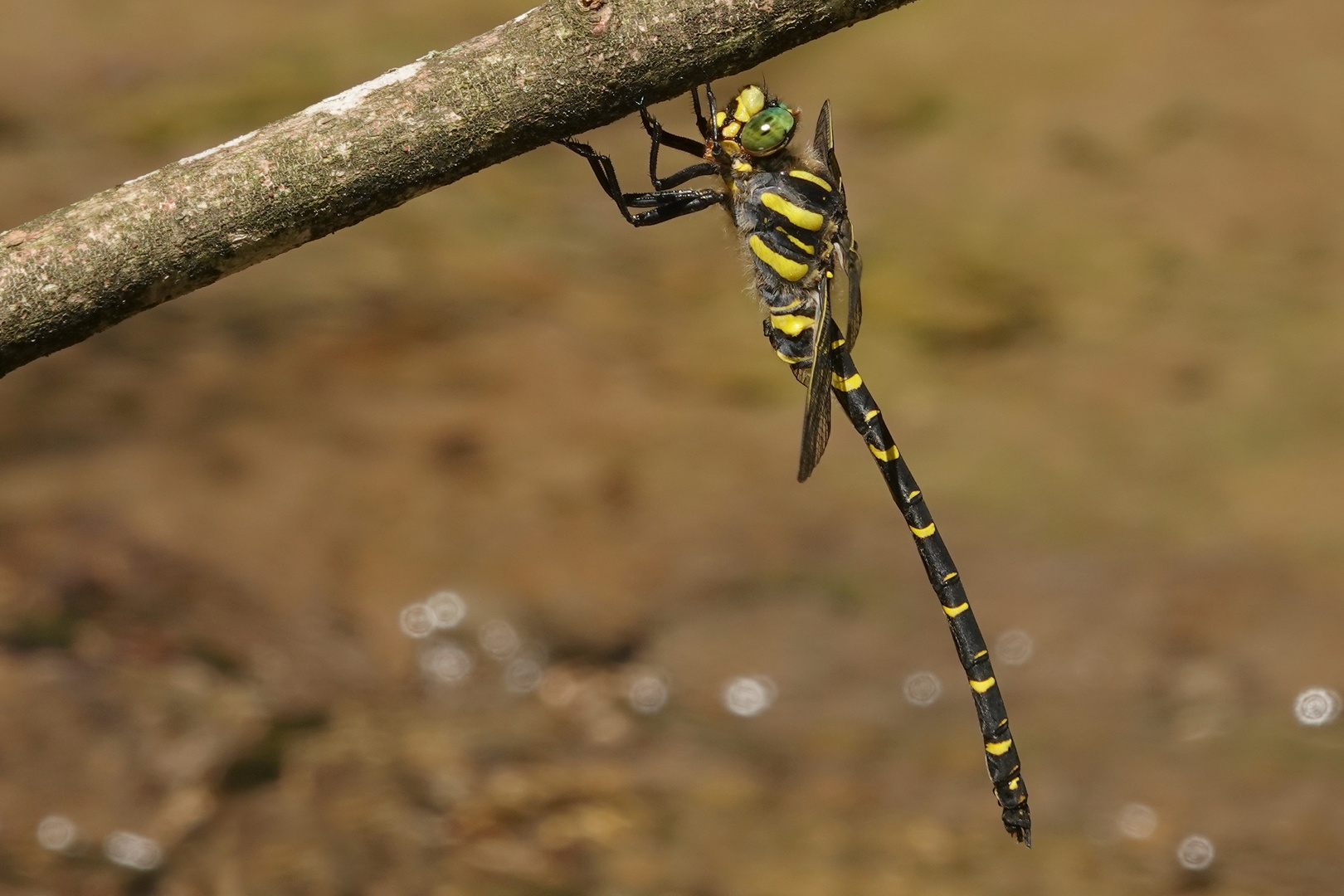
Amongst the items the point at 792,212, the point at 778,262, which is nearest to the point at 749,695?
the point at 778,262

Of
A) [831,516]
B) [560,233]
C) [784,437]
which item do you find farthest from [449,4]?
[831,516]

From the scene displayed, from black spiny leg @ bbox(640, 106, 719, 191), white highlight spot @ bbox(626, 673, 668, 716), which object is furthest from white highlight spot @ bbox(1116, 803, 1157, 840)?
black spiny leg @ bbox(640, 106, 719, 191)

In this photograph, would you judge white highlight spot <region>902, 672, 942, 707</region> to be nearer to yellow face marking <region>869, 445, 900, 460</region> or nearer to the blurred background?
the blurred background

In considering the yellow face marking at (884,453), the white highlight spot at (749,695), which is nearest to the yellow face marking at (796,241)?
the yellow face marking at (884,453)

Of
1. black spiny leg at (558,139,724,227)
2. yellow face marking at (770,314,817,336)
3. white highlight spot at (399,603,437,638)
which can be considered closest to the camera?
black spiny leg at (558,139,724,227)

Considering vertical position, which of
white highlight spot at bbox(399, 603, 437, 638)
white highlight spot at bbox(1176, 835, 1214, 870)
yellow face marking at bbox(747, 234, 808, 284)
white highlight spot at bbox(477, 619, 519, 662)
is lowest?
white highlight spot at bbox(1176, 835, 1214, 870)

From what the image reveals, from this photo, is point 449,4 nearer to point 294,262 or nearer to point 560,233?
point 560,233
